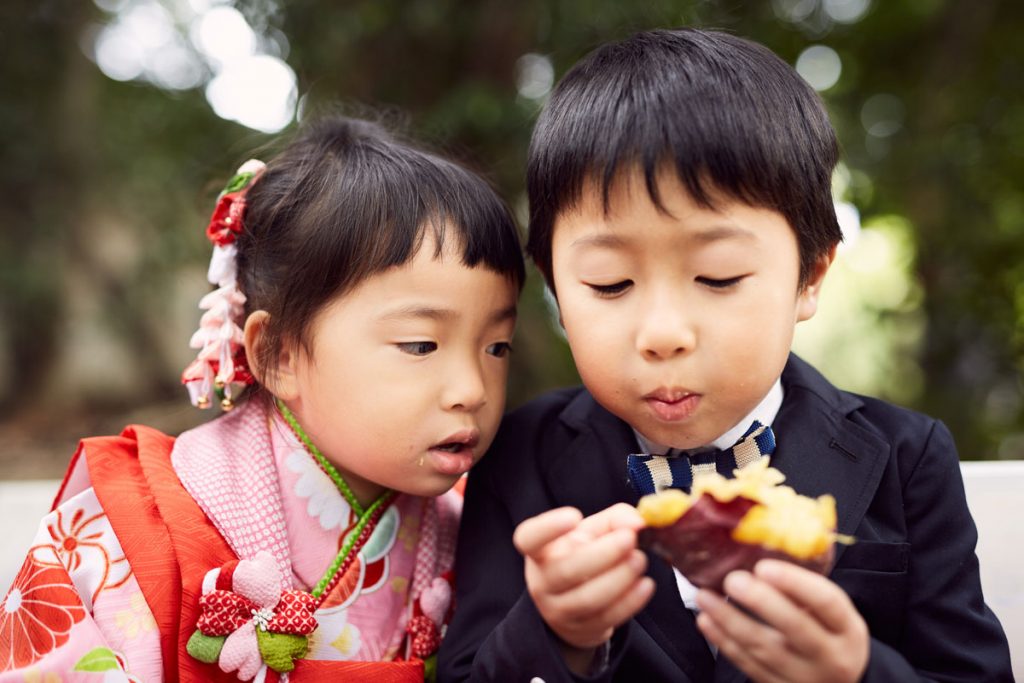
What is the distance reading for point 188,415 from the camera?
6160 mm

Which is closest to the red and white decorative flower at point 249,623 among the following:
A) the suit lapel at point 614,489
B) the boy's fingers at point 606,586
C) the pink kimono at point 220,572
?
the pink kimono at point 220,572

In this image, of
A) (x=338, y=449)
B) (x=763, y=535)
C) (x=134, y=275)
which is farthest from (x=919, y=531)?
(x=134, y=275)

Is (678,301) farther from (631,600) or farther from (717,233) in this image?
(631,600)

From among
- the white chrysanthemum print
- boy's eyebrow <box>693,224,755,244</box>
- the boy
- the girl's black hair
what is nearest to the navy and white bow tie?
the boy

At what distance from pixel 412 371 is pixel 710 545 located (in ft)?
2.18

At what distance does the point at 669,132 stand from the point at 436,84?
2.51 m

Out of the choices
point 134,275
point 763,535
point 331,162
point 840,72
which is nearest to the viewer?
point 763,535

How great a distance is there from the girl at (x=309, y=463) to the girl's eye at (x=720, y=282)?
47 cm

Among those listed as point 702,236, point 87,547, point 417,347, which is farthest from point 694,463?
point 87,547

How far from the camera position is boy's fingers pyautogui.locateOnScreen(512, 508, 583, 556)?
1190mm

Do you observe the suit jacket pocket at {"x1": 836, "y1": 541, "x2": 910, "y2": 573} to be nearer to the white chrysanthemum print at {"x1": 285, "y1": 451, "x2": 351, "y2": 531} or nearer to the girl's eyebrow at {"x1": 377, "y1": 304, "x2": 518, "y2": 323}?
the girl's eyebrow at {"x1": 377, "y1": 304, "x2": 518, "y2": 323}

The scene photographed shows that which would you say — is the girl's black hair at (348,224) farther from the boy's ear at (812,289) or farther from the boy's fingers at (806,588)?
the boy's fingers at (806,588)

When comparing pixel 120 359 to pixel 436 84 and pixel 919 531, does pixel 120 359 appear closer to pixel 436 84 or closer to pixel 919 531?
pixel 436 84

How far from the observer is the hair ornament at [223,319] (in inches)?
73.9
